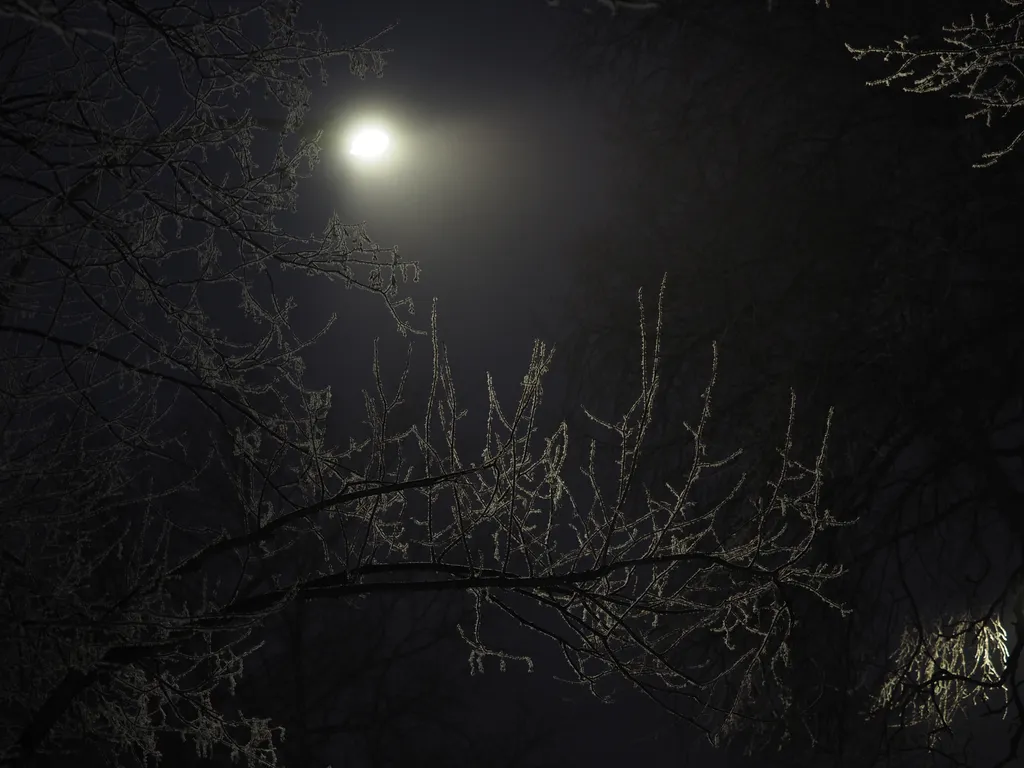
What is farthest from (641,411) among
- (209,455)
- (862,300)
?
(209,455)

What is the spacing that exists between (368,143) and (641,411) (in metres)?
2.32

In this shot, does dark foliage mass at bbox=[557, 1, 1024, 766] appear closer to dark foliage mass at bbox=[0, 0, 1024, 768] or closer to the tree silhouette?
dark foliage mass at bbox=[0, 0, 1024, 768]

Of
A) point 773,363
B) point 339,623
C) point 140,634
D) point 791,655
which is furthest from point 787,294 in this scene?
point 339,623

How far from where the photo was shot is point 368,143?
10.5ft

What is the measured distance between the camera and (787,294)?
5207 mm

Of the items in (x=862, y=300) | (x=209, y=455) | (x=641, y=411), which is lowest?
(x=209, y=455)

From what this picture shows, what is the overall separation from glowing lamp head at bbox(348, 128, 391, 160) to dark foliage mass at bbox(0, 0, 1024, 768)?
28 cm

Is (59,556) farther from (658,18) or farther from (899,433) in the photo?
(658,18)

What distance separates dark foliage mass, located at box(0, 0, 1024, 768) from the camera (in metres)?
2.34

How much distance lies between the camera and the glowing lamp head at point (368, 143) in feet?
10.3

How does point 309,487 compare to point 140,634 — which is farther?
point 309,487

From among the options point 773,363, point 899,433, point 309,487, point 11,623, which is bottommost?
point 11,623

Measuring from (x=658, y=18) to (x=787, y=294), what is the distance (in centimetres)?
245

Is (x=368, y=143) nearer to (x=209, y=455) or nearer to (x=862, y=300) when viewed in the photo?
(x=209, y=455)
